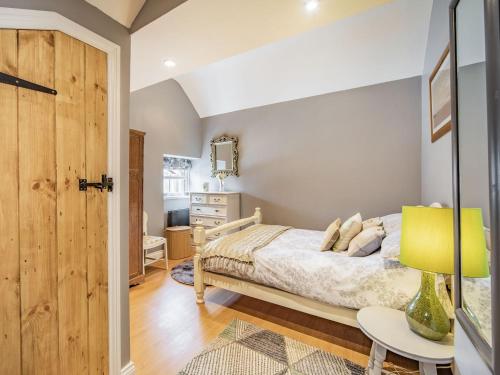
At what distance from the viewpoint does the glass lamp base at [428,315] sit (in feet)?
3.76

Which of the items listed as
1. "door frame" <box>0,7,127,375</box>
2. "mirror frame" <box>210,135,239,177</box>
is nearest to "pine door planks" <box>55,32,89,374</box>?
"door frame" <box>0,7,127,375</box>

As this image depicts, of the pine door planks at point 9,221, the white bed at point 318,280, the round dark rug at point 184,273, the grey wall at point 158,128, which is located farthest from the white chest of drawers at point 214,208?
the pine door planks at point 9,221

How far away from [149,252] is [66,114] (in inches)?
113

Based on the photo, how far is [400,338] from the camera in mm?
1166

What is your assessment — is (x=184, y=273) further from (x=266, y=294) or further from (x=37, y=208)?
(x=37, y=208)

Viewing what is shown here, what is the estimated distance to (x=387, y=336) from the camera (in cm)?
118

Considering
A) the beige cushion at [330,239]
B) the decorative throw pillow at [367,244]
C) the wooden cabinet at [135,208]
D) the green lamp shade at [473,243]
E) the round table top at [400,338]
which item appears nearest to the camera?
the green lamp shade at [473,243]

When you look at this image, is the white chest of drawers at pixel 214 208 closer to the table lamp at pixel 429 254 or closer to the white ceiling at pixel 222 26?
the white ceiling at pixel 222 26

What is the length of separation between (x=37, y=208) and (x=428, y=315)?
2.07 metres

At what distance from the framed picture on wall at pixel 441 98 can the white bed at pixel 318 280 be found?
3.80 feet

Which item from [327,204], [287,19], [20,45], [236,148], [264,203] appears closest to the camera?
[20,45]

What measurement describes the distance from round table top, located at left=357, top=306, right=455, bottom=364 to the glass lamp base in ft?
0.13

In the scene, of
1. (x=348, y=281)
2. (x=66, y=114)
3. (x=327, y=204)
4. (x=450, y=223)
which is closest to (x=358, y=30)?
(x=327, y=204)

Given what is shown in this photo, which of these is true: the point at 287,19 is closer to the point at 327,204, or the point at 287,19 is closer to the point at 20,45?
the point at 20,45
